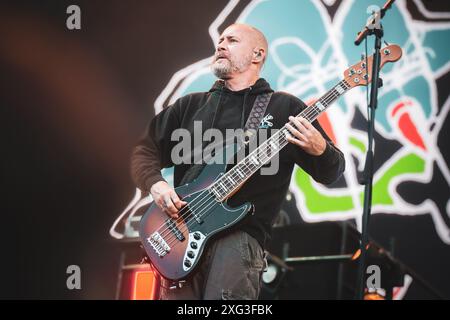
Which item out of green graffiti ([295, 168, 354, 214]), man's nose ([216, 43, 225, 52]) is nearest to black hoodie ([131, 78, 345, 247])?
man's nose ([216, 43, 225, 52])

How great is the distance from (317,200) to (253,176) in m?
2.28

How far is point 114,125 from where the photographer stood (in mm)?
5137

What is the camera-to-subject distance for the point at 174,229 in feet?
9.45

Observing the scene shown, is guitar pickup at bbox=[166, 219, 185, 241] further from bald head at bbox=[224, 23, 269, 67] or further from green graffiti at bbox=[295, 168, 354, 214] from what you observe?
green graffiti at bbox=[295, 168, 354, 214]

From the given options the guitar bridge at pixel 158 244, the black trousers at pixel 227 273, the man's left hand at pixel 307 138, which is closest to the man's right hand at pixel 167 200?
the guitar bridge at pixel 158 244

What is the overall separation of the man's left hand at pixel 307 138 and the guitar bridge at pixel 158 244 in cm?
72

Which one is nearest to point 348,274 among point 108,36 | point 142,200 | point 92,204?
point 142,200

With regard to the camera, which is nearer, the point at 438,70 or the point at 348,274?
the point at 348,274

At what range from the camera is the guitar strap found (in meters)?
2.98

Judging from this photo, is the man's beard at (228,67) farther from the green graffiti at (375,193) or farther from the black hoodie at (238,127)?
the green graffiti at (375,193)

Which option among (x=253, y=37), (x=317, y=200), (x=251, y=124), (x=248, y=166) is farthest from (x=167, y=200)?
(x=317, y=200)

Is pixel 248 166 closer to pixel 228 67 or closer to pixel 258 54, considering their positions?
pixel 228 67

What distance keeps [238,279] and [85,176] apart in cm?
263

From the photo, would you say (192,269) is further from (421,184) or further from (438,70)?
(438,70)
